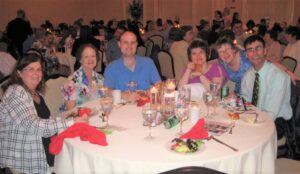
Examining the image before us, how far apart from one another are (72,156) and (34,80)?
2.46ft

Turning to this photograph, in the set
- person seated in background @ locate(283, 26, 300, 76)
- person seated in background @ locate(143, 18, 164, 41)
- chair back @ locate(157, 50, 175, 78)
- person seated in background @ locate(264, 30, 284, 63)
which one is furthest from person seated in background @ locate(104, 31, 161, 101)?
person seated in background @ locate(143, 18, 164, 41)

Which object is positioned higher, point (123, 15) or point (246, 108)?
point (123, 15)

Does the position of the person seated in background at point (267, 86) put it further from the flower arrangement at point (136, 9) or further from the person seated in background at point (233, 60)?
the flower arrangement at point (136, 9)

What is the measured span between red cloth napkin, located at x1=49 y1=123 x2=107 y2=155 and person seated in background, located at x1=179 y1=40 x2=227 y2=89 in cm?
142

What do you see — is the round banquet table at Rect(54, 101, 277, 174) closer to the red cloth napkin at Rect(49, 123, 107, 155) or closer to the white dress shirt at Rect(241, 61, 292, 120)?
the red cloth napkin at Rect(49, 123, 107, 155)

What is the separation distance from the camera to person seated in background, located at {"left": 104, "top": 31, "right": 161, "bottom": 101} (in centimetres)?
357

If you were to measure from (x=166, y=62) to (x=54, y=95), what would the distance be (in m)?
2.63

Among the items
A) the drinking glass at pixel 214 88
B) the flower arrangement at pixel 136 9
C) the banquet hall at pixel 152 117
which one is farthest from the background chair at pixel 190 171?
the flower arrangement at pixel 136 9

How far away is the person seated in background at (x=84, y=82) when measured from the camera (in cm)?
317

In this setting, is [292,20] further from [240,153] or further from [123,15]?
[240,153]

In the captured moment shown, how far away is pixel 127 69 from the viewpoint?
3.65m

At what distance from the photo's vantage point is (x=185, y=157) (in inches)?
75.0

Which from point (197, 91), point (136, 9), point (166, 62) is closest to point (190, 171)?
point (197, 91)

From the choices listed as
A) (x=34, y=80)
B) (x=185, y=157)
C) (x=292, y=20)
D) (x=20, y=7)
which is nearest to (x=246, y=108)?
(x=185, y=157)
